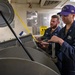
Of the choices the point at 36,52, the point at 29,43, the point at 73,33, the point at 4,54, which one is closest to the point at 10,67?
the point at 4,54

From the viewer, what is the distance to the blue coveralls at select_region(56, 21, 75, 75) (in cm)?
178

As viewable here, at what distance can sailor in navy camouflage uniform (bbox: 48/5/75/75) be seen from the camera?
1784 millimetres

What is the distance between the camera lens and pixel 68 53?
5.87 feet

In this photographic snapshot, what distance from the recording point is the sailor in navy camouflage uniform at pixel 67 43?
5.85 ft

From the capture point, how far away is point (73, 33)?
1.89m

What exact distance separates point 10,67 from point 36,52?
0.81m

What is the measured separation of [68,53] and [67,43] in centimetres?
11

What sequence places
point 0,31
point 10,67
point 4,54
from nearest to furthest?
point 10,67 < point 4,54 < point 0,31

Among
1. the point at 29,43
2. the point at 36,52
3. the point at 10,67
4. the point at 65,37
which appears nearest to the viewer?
the point at 10,67

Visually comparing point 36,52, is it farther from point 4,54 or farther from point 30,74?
point 30,74

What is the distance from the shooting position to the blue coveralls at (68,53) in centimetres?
178

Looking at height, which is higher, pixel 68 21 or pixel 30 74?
pixel 68 21

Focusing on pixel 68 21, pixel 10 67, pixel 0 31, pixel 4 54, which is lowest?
pixel 0 31

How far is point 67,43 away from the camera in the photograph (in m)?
1.82
